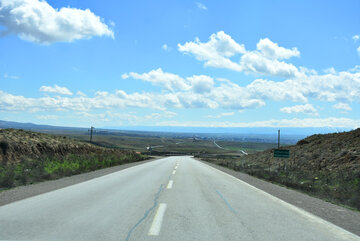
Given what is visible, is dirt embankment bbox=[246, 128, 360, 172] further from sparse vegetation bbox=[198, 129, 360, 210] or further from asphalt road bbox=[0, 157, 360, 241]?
asphalt road bbox=[0, 157, 360, 241]

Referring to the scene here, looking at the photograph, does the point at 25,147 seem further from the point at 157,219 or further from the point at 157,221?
the point at 157,221

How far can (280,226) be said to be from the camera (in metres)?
6.45

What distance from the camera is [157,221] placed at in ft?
21.4

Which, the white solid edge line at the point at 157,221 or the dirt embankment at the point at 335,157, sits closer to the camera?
the white solid edge line at the point at 157,221

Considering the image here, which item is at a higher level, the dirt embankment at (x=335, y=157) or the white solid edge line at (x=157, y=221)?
the dirt embankment at (x=335, y=157)

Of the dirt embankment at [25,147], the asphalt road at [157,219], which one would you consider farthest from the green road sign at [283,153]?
the dirt embankment at [25,147]

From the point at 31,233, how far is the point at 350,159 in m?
20.6

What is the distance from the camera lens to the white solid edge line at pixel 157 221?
224 inches

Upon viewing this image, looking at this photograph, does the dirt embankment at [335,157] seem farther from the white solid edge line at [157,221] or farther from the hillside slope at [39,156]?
the hillside slope at [39,156]

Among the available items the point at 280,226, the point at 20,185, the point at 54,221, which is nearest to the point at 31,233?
the point at 54,221

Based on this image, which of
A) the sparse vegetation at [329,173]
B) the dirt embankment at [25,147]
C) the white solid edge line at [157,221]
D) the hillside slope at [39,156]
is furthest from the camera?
the dirt embankment at [25,147]

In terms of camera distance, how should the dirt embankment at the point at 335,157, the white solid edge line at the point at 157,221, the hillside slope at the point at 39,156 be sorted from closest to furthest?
the white solid edge line at the point at 157,221 → the dirt embankment at the point at 335,157 → the hillside slope at the point at 39,156

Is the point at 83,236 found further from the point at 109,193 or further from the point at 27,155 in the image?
the point at 27,155

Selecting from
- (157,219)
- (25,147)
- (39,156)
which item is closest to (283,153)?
(157,219)
